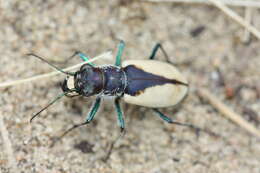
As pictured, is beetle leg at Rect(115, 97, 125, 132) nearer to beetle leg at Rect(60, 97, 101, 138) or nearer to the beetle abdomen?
the beetle abdomen

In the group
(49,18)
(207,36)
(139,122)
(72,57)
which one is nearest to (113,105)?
(139,122)

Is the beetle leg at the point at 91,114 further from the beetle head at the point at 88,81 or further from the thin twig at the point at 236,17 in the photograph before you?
the thin twig at the point at 236,17

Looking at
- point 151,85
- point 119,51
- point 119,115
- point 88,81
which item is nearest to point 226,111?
point 151,85

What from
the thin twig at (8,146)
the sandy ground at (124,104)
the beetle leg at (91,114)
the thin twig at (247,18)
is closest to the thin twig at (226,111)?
the sandy ground at (124,104)

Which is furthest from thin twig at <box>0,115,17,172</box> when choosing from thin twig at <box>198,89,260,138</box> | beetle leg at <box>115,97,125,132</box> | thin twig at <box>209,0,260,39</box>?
thin twig at <box>209,0,260,39</box>

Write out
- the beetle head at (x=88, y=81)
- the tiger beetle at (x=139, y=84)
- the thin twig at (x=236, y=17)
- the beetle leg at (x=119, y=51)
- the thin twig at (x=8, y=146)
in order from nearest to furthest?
the thin twig at (x=8, y=146)
the beetle head at (x=88, y=81)
the tiger beetle at (x=139, y=84)
the beetle leg at (x=119, y=51)
the thin twig at (x=236, y=17)

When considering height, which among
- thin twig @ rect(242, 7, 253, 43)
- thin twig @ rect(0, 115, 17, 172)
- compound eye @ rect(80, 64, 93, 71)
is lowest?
thin twig @ rect(0, 115, 17, 172)
